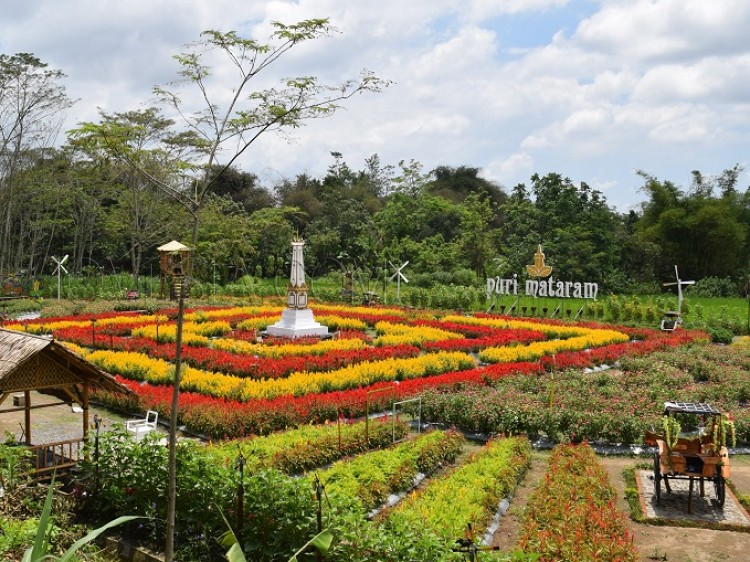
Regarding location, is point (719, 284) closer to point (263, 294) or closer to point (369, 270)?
point (369, 270)

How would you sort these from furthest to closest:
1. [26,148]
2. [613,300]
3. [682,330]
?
1. [26,148]
2. [613,300]
3. [682,330]

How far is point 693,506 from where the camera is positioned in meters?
8.73

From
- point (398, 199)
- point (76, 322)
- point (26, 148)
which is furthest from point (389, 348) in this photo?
point (398, 199)

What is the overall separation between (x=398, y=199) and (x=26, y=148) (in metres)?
23.5

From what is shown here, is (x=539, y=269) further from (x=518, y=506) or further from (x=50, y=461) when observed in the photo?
(x=50, y=461)

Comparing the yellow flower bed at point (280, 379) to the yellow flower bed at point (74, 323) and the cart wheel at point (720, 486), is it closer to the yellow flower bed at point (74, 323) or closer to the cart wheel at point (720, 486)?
the yellow flower bed at point (74, 323)

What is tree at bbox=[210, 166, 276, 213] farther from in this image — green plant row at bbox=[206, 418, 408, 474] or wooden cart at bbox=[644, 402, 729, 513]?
wooden cart at bbox=[644, 402, 729, 513]

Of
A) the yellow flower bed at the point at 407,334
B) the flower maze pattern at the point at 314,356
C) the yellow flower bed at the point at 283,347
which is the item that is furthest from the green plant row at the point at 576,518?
the yellow flower bed at the point at 407,334

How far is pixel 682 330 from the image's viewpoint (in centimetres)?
2467

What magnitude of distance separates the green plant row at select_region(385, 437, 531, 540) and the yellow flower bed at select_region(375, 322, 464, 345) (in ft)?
32.8

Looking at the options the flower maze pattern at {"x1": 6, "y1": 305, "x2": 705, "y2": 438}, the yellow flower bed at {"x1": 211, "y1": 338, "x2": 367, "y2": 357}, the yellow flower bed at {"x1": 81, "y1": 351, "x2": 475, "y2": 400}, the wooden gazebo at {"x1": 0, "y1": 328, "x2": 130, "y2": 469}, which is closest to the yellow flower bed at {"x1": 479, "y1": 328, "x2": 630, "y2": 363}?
the flower maze pattern at {"x1": 6, "y1": 305, "x2": 705, "y2": 438}

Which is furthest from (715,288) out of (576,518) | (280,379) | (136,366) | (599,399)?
(576,518)

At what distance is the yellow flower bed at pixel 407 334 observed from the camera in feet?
66.7

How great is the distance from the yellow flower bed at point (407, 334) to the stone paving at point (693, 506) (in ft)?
36.2
